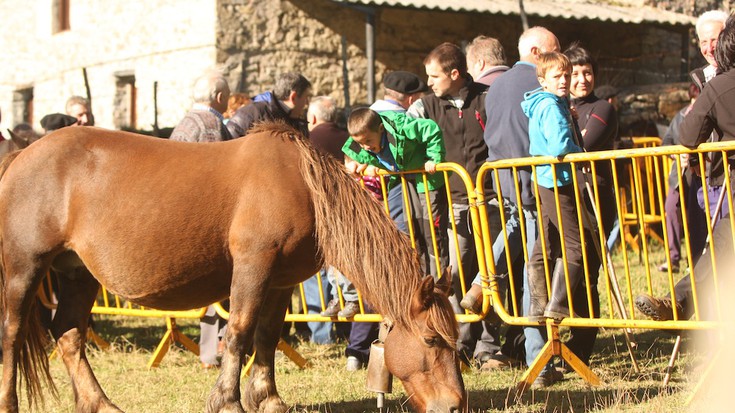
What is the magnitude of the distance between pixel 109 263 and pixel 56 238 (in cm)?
35

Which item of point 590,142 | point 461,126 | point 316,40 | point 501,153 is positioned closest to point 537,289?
point 501,153

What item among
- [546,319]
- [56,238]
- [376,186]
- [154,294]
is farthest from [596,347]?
[56,238]

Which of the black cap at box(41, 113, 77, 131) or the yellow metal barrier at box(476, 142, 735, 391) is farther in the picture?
the black cap at box(41, 113, 77, 131)

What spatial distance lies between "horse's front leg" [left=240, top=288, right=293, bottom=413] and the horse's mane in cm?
55


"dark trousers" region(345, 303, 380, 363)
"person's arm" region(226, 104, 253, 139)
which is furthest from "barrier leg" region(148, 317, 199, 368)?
"person's arm" region(226, 104, 253, 139)

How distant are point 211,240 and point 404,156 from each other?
6.09ft

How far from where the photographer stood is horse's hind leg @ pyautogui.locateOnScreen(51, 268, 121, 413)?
5176 millimetres

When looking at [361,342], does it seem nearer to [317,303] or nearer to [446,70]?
[317,303]

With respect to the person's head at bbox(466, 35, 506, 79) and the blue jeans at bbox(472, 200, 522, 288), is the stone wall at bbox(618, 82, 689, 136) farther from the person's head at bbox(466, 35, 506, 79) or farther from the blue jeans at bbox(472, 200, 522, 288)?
the blue jeans at bbox(472, 200, 522, 288)

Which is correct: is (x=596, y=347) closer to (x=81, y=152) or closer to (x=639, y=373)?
(x=639, y=373)

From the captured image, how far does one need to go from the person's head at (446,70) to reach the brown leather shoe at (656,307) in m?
2.16

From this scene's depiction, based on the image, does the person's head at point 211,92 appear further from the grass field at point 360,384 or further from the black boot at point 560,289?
the black boot at point 560,289

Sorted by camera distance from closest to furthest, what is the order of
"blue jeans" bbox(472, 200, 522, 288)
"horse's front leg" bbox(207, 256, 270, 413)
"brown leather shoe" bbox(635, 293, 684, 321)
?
1. "horse's front leg" bbox(207, 256, 270, 413)
2. "brown leather shoe" bbox(635, 293, 684, 321)
3. "blue jeans" bbox(472, 200, 522, 288)

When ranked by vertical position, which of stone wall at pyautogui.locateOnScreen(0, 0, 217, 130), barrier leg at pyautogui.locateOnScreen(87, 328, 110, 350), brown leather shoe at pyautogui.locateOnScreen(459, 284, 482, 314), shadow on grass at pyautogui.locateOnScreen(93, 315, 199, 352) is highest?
stone wall at pyautogui.locateOnScreen(0, 0, 217, 130)
